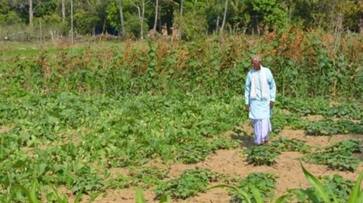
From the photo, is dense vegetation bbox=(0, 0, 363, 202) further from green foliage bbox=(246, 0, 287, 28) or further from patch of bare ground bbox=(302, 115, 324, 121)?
green foliage bbox=(246, 0, 287, 28)

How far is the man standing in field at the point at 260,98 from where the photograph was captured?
340 inches

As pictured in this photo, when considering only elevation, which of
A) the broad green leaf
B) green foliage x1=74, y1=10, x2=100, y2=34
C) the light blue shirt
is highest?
the broad green leaf

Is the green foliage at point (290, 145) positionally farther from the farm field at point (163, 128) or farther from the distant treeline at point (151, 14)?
the distant treeline at point (151, 14)

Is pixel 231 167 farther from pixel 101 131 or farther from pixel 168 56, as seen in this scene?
pixel 168 56

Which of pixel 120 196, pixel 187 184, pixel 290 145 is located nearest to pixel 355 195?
pixel 187 184

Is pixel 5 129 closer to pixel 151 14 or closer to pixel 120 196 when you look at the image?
pixel 120 196

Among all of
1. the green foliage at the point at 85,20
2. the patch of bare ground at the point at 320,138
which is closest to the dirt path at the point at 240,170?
the patch of bare ground at the point at 320,138

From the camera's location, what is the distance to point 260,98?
28.6ft

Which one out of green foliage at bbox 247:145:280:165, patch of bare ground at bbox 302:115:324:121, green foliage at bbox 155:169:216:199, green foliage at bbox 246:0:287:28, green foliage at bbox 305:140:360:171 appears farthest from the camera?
green foliage at bbox 246:0:287:28

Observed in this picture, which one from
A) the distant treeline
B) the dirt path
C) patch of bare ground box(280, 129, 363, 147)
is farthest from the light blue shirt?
the distant treeline

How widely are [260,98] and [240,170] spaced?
5.02 feet

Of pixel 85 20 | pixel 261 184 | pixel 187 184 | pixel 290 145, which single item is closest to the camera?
pixel 261 184

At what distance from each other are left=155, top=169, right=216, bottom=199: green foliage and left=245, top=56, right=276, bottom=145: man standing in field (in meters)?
1.90

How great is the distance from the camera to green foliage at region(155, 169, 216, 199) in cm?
636
